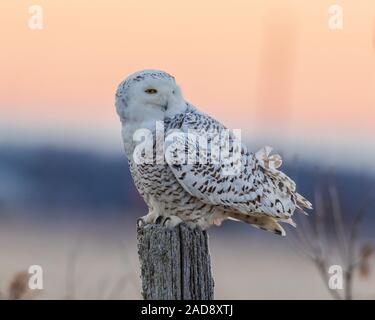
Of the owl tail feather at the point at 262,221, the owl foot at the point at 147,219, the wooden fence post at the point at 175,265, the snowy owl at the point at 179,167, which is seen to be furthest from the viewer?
the owl tail feather at the point at 262,221

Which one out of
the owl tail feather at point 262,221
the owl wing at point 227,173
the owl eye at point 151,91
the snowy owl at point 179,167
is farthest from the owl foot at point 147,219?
the owl eye at point 151,91

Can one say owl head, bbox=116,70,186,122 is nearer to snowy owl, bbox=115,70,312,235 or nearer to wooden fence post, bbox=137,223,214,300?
snowy owl, bbox=115,70,312,235

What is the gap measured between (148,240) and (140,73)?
0.95m

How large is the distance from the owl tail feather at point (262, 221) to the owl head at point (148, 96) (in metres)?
0.73

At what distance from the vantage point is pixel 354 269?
457 centimetres

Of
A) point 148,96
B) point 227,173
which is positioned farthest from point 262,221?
point 148,96

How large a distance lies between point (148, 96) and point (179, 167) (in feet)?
1.32

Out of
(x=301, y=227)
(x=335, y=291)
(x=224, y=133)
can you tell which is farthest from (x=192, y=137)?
(x=335, y=291)

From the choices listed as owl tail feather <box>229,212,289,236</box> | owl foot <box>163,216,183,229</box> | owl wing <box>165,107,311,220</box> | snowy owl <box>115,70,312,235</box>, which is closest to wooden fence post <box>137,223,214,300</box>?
owl foot <box>163,216,183,229</box>

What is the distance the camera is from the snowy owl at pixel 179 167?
486cm

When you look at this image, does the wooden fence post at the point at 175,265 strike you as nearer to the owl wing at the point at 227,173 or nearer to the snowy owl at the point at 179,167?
the snowy owl at the point at 179,167

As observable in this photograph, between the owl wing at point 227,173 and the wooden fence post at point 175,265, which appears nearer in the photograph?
the wooden fence post at point 175,265

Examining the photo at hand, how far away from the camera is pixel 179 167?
192 inches
